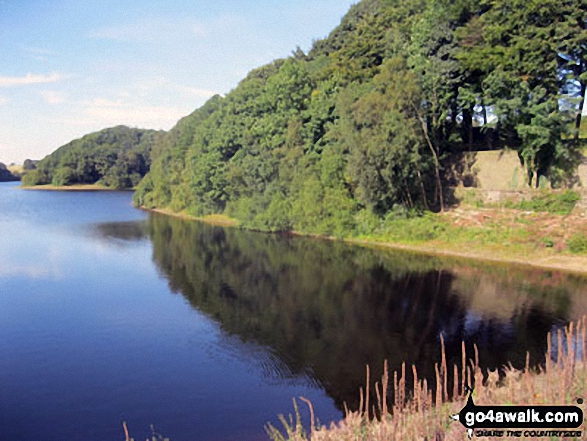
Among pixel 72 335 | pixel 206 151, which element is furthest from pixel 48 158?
pixel 72 335

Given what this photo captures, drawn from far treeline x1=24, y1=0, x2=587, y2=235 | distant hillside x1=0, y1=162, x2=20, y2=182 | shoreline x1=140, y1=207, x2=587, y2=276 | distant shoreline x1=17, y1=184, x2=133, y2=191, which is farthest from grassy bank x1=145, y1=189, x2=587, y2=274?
distant hillside x1=0, y1=162, x2=20, y2=182

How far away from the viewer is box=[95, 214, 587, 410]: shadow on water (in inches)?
825

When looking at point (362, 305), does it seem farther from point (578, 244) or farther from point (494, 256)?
point (578, 244)

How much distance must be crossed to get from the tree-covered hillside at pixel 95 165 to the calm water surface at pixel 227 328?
92.7 m

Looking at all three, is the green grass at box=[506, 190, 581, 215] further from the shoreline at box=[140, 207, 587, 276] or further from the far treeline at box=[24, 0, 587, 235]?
the shoreline at box=[140, 207, 587, 276]

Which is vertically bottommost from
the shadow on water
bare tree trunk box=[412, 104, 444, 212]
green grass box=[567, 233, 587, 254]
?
the shadow on water

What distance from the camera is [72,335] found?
79.6 ft

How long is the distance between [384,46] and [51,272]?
138ft

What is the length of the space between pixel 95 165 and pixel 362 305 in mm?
127080

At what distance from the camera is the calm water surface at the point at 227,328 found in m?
17.2

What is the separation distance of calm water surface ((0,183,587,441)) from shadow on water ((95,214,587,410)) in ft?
0.33

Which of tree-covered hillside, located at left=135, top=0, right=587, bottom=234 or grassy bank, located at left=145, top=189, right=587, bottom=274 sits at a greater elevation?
tree-covered hillside, located at left=135, top=0, right=587, bottom=234

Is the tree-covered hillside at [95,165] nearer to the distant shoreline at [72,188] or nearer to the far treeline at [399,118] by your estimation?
the distant shoreline at [72,188]

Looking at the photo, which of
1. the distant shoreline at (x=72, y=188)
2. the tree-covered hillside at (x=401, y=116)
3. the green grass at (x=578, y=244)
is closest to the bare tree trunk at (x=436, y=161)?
the tree-covered hillside at (x=401, y=116)
